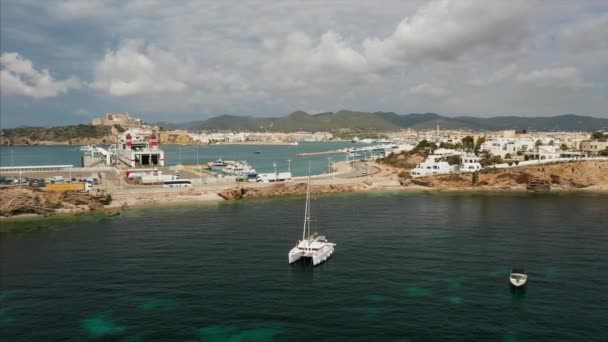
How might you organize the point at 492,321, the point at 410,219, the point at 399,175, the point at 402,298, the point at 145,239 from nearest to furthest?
the point at 492,321
the point at 402,298
the point at 145,239
the point at 410,219
the point at 399,175

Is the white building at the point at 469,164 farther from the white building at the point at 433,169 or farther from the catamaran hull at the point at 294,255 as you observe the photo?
the catamaran hull at the point at 294,255

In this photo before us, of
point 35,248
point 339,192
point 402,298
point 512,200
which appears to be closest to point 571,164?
point 512,200

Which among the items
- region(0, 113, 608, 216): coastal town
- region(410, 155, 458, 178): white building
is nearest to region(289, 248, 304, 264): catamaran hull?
region(0, 113, 608, 216): coastal town

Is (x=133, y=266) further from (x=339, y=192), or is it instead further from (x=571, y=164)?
(x=571, y=164)

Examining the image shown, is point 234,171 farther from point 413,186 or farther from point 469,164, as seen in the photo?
point 469,164

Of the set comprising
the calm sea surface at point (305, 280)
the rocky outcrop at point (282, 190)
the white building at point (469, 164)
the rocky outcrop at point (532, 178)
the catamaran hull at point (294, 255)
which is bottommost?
the calm sea surface at point (305, 280)

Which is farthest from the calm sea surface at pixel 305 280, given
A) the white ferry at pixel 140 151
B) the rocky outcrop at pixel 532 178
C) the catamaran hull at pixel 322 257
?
the white ferry at pixel 140 151

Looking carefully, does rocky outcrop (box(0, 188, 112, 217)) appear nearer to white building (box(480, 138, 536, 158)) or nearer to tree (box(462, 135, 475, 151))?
white building (box(480, 138, 536, 158))
